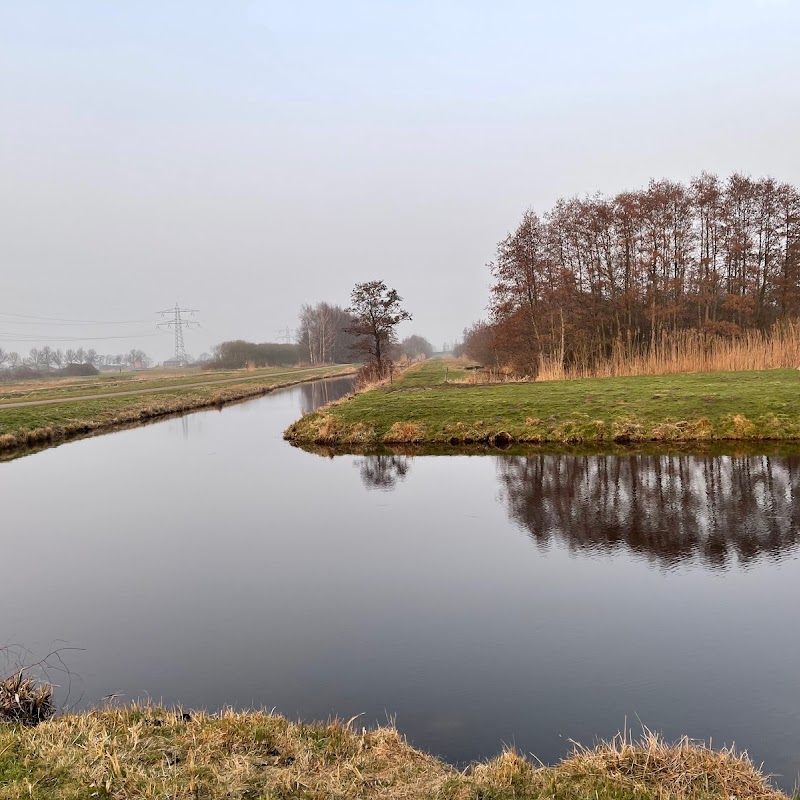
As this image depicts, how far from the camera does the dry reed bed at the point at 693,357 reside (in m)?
26.9

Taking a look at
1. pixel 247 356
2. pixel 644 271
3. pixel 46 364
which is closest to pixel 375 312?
pixel 644 271

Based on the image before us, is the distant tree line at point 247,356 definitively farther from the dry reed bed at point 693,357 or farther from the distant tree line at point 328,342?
the dry reed bed at point 693,357

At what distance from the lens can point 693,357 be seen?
93.2 ft

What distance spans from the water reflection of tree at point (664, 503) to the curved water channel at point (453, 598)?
0.21 ft

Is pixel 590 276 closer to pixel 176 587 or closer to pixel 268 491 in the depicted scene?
pixel 268 491

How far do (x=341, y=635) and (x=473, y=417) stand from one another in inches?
568

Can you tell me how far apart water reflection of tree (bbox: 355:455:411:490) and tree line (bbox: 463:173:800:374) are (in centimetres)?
1852

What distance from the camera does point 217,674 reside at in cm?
579

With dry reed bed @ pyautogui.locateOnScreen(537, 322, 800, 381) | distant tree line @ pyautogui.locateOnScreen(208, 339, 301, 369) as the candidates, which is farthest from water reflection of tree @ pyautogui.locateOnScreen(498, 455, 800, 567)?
distant tree line @ pyautogui.locateOnScreen(208, 339, 301, 369)

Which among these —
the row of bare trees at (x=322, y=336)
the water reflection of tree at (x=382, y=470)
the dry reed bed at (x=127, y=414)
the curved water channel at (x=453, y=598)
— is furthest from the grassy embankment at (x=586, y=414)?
the row of bare trees at (x=322, y=336)

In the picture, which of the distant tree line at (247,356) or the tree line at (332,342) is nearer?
the tree line at (332,342)

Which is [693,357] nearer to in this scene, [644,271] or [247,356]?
[644,271]

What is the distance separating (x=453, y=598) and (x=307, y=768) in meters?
3.58

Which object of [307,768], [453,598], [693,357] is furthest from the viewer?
[693,357]
